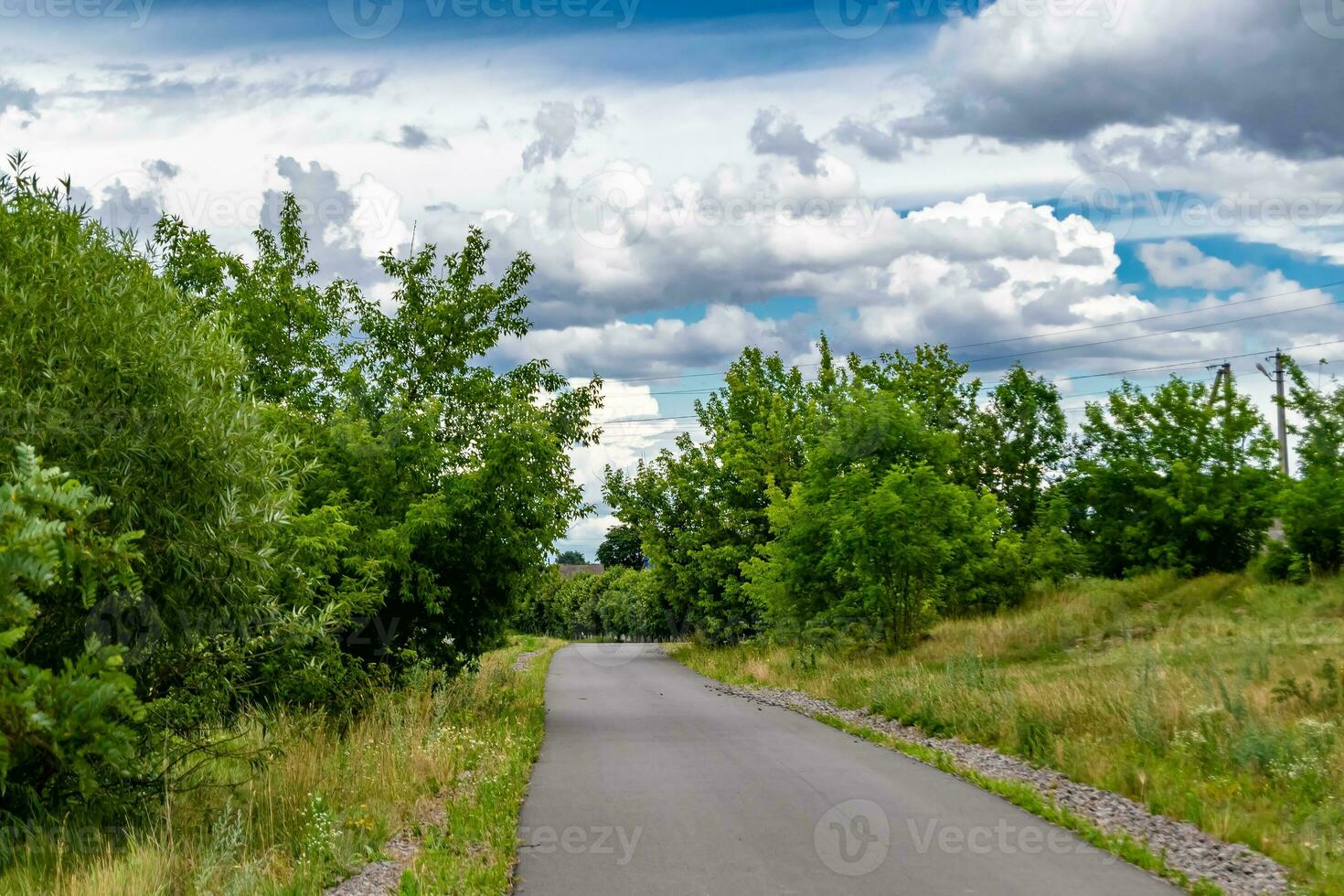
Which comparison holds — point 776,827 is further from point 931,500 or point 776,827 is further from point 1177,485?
point 1177,485

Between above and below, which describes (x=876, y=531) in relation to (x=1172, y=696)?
above

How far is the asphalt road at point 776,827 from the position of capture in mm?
7688

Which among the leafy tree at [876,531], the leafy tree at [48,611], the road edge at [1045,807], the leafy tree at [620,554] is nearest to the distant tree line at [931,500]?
the leafy tree at [876,531]

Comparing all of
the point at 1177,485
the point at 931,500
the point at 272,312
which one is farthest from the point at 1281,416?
the point at 272,312

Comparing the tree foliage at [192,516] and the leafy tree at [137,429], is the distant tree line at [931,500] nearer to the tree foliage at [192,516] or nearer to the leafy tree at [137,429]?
the tree foliage at [192,516]

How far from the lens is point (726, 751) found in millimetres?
14156

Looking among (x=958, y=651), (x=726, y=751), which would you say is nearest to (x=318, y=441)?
(x=726, y=751)

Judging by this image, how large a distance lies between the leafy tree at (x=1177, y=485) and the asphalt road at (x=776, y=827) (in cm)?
1877

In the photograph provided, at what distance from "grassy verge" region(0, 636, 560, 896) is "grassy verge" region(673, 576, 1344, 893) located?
5.77 meters

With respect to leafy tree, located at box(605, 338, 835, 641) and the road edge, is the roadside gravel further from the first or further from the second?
leafy tree, located at box(605, 338, 835, 641)

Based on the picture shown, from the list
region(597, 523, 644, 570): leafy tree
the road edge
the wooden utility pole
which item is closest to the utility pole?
the wooden utility pole

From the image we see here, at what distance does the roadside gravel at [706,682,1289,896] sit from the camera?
7695 mm

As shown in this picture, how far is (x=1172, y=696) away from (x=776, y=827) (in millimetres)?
6423

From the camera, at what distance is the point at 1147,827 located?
9.22 metres
